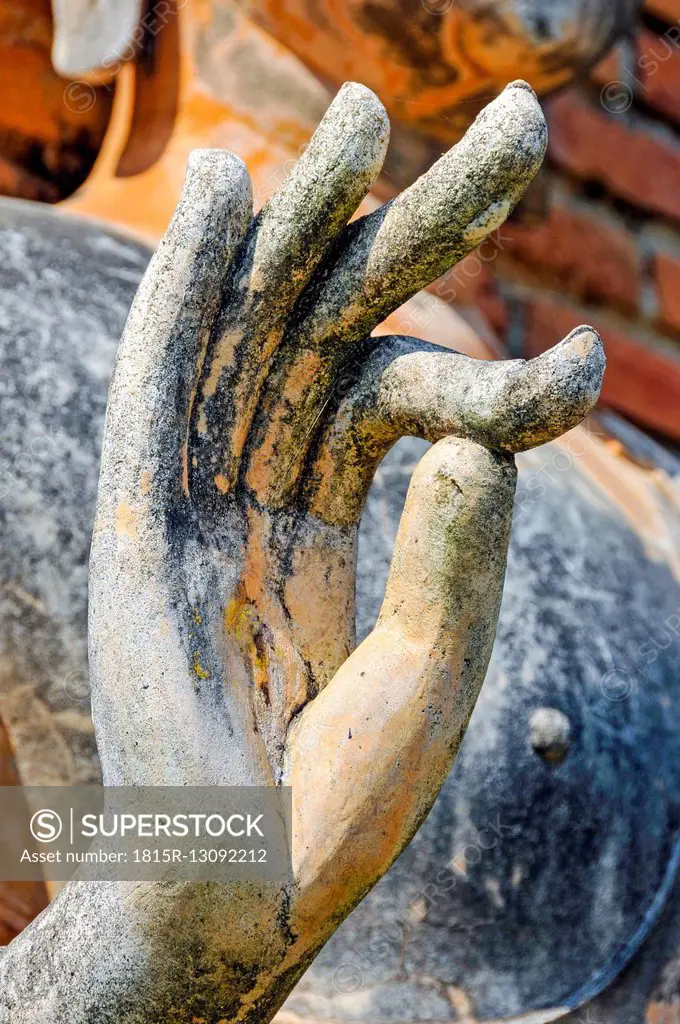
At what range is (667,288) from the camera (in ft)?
4.40

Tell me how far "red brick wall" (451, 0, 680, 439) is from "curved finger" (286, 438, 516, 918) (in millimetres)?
693

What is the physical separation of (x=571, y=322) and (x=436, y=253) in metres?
0.75

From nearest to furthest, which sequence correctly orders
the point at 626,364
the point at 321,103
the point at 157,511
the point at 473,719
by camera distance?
1. the point at 157,511
2. the point at 473,719
3. the point at 321,103
4. the point at 626,364

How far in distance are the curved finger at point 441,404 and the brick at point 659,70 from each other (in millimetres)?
897

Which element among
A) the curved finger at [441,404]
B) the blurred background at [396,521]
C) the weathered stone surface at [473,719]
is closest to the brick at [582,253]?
the blurred background at [396,521]

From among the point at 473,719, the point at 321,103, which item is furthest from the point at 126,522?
the point at 321,103

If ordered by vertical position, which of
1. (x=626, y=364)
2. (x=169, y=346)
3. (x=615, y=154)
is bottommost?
(x=626, y=364)

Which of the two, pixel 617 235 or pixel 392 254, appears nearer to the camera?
pixel 392 254

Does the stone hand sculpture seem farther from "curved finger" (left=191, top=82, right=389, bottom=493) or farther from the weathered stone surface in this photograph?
the weathered stone surface

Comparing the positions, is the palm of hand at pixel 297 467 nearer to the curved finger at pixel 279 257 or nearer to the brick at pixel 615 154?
the curved finger at pixel 279 257

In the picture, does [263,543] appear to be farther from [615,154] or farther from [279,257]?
[615,154]

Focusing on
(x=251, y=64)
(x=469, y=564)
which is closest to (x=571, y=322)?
(x=251, y=64)

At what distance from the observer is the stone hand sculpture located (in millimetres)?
504

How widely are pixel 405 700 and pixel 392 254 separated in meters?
0.17
